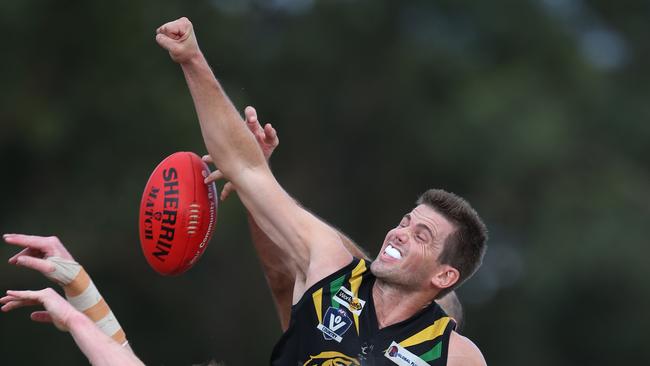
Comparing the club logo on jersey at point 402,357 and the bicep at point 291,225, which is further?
the bicep at point 291,225

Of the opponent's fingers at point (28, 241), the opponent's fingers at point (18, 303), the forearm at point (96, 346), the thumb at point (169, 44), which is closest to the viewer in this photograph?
the forearm at point (96, 346)

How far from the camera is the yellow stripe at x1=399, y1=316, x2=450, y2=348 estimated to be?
20.0 feet

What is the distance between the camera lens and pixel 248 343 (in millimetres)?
21109

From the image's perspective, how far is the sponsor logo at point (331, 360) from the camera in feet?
19.6

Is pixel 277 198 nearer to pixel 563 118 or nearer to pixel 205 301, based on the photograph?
pixel 205 301

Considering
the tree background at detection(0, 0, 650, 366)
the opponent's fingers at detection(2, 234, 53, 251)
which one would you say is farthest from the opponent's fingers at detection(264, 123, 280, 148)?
the tree background at detection(0, 0, 650, 366)

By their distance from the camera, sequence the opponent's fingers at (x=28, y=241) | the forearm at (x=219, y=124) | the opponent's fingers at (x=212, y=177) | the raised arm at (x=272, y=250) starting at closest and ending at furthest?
1. the opponent's fingers at (x=28, y=241)
2. the forearm at (x=219, y=124)
3. the opponent's fingers at (x=212, y=177)
4. the raised arm at (x=272, y=250)

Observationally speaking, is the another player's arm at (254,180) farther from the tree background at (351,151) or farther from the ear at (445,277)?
the tree background at (351,151)

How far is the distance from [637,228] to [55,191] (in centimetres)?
956

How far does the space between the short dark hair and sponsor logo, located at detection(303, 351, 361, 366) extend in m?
0.67

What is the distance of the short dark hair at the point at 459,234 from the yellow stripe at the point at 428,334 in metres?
0.21

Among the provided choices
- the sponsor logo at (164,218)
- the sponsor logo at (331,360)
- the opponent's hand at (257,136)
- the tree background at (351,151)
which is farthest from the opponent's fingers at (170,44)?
the tree background at (351,151)

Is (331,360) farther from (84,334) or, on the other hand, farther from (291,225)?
(84,334)

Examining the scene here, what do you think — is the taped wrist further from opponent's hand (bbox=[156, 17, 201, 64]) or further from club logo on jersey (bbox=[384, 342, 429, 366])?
club logo on jersey (bbox=[384, 342, 429, 366])
